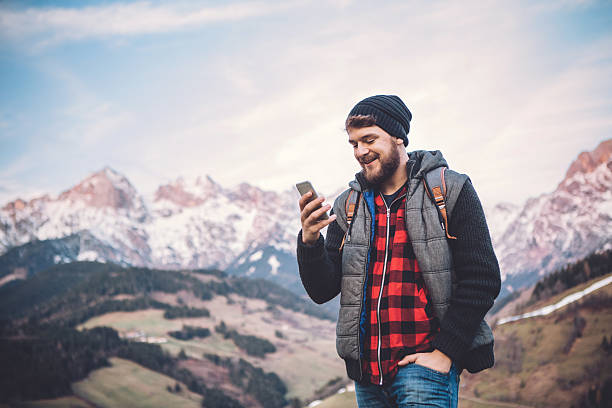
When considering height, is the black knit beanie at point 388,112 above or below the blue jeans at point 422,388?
above

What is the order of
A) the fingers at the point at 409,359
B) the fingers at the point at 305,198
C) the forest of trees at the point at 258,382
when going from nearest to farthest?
the fingers at the point at 409,359 → the fingers at the point at 305,198 → the forest of trees at the point at 258,382

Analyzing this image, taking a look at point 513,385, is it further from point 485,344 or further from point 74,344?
point 74,344

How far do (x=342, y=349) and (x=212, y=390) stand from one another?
579ft

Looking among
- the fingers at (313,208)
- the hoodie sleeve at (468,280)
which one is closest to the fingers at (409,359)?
the hoodie sleeve at (468,280)

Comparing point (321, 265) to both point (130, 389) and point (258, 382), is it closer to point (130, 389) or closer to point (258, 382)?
point (130, 389)

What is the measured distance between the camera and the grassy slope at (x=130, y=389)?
143 metres

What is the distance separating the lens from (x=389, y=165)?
212 inches

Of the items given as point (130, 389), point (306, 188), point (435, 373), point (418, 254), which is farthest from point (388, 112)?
point (130, 389)

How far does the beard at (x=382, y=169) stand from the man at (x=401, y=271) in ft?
0.04

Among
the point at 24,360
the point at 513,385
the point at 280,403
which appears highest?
the point at 24,360

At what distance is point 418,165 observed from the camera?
5371 mm

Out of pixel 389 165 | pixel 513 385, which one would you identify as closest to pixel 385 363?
pixel 389 165

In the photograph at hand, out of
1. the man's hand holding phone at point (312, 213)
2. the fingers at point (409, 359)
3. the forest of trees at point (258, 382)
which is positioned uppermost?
the man's hand holding phone at point (312, 213)

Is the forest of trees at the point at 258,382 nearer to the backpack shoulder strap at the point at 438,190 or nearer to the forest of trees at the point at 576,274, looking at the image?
the forest of trees at the point at 576,274
